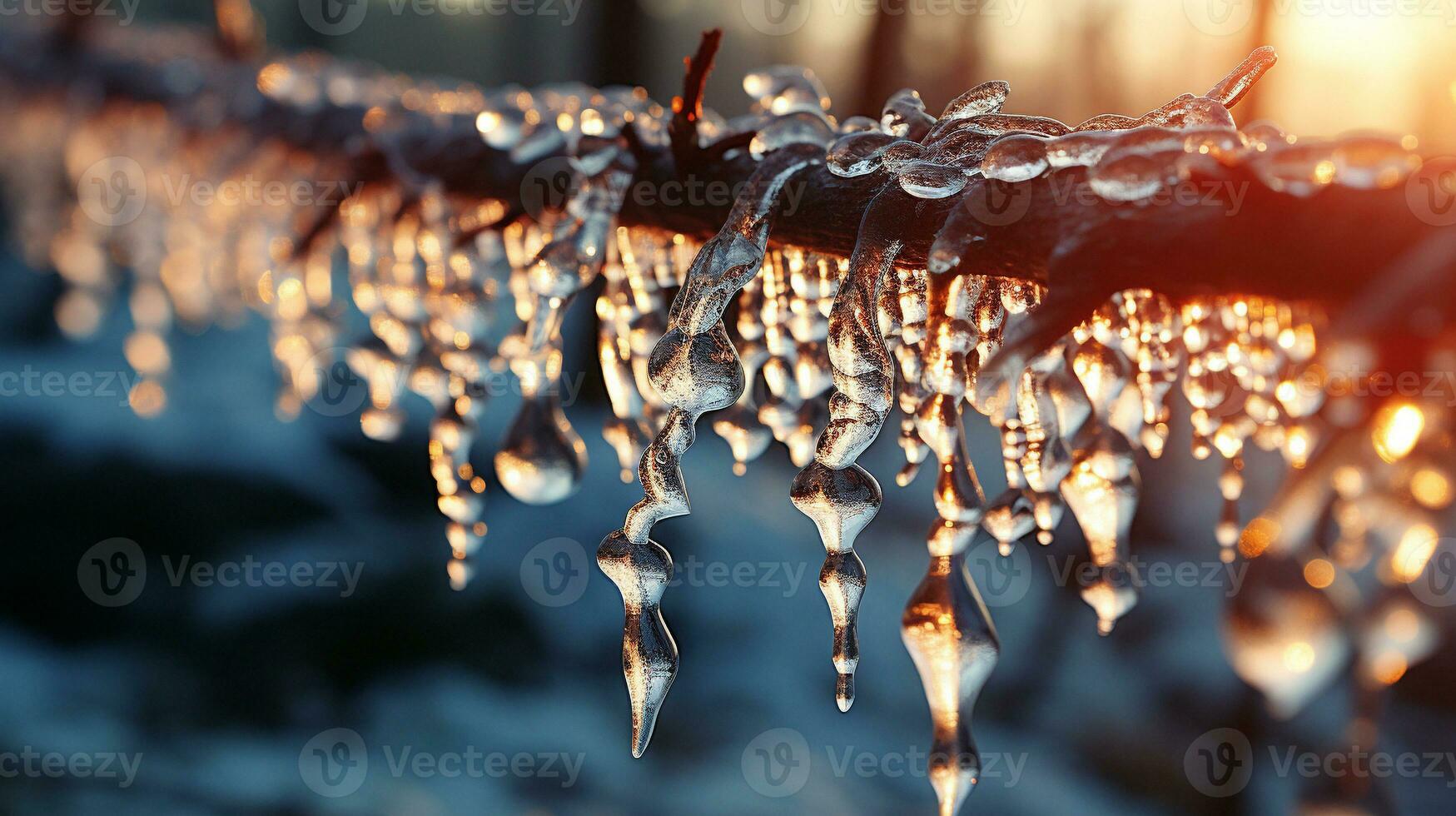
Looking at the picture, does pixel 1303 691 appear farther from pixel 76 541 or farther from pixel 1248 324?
pixel 76 541

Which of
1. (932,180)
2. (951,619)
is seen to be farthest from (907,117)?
(951,619)

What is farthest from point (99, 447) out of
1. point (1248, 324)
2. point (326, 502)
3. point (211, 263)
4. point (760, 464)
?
point (1248, 324)

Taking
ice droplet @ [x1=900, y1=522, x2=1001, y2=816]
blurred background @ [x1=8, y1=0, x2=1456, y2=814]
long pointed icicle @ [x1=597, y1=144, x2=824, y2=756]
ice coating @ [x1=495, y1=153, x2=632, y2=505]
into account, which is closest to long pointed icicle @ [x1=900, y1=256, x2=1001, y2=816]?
ice droplet @ [x1=900, y1=522, x2=1001, y2=816]

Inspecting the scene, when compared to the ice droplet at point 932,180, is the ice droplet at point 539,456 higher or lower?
lower

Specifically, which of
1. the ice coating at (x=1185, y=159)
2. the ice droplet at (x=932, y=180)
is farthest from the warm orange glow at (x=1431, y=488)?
the ice droplet at (x=932, y=180)

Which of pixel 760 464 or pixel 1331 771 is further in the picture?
pixel 760 464

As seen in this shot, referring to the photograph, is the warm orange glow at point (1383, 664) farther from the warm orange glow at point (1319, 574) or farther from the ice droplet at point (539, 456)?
the ice droplet at point (539, 456)

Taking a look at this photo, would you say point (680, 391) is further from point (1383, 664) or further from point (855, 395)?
point (1383, 664)
